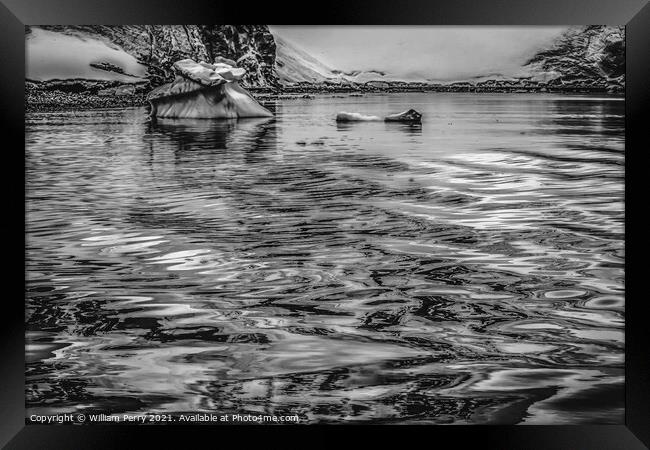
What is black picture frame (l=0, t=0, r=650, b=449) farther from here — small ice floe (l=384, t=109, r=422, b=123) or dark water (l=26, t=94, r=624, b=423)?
small ice floe (l=384, t=109, r=422, b=123)

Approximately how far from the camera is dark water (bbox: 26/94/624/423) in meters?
2.87

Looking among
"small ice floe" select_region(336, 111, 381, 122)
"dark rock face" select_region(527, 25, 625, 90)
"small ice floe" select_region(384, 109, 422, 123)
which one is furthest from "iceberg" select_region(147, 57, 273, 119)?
"dark rock face" select_region(527, 25, 625, 90)

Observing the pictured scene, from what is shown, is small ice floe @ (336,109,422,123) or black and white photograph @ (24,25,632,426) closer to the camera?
black and white photograph @ (24,25,632,426)

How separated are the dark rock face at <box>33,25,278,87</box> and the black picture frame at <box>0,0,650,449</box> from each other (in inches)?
2.0

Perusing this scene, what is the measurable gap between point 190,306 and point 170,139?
0.66m

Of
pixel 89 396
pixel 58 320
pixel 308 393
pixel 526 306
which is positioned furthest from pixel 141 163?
pixel 526 306

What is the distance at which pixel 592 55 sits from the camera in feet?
9.74

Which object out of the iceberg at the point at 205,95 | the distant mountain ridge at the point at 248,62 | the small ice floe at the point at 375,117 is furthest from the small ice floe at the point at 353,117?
the iceberg at the point at 205,95

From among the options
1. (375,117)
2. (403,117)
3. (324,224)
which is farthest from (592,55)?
(324,224)

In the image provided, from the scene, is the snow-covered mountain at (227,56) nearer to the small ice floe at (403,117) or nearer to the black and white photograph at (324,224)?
the black and white photograph at (324,224)
